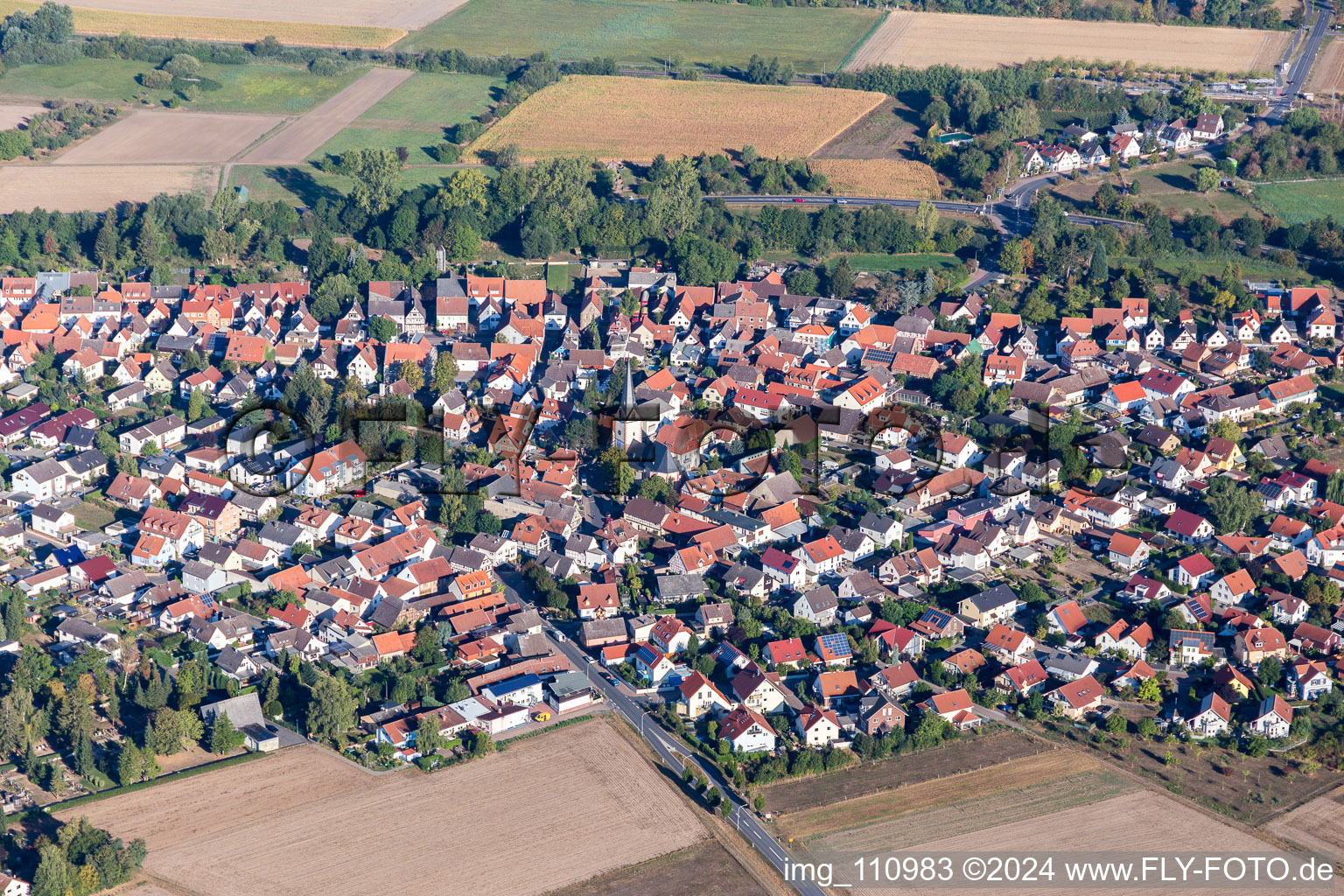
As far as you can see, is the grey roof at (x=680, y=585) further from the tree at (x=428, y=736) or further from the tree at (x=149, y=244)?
the tree at (x=149, y=244)

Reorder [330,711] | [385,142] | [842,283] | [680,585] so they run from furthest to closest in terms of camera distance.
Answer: [385,142] → [842,283] → [680,585] → [330,711]

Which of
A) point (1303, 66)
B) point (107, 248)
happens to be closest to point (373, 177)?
point (107, 248)

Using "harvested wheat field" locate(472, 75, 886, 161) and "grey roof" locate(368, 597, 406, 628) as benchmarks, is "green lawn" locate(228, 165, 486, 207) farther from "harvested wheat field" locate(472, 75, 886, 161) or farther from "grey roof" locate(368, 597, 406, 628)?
"grey roof" locate(368, 597, 406, 628)

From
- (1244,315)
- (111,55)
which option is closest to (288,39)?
(111,55)

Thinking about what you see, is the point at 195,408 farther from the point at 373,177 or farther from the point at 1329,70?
the point at 1329,70

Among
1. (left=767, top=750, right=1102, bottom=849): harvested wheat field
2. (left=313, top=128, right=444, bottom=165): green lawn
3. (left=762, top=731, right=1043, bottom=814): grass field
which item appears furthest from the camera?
(left=313, top=128, right=444, bottom=165): green lawn

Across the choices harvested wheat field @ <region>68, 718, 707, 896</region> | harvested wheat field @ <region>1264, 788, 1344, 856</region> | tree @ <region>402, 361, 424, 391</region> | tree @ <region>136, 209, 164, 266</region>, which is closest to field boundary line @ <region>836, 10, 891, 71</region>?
tree @ <region>136, 209, 164, 266</region>

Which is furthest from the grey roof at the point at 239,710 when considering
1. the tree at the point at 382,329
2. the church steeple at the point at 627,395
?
the tree at the point at 382,329
